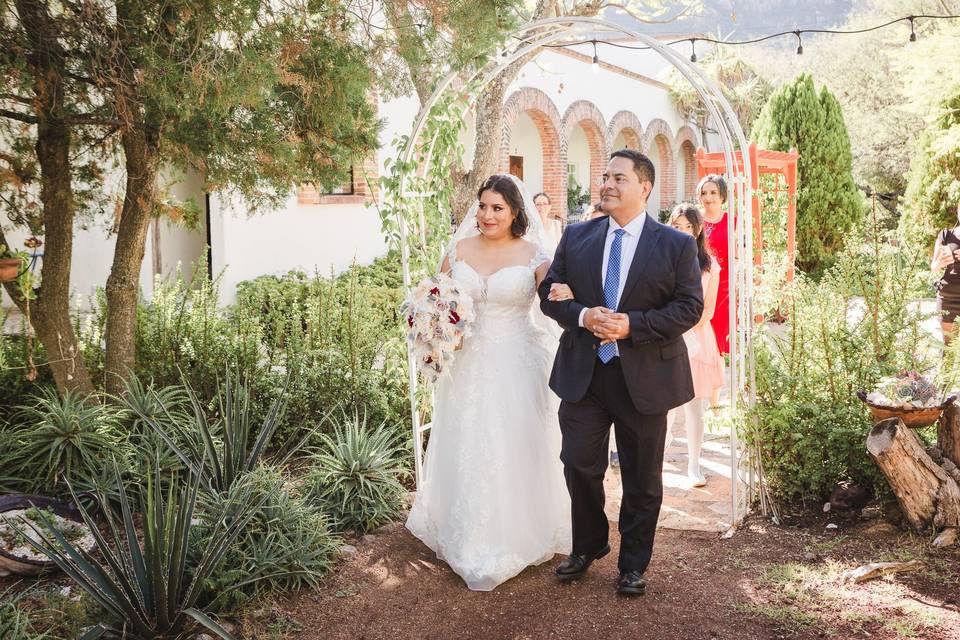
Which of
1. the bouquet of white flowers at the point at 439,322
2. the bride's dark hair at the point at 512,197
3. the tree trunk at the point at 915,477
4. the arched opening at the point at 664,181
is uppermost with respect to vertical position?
the arched opening at the point at 664,181

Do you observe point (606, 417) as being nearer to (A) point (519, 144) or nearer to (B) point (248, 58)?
(B) point (248, 58)

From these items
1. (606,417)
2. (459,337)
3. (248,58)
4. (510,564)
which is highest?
(248,58)

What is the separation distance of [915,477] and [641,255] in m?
1.94

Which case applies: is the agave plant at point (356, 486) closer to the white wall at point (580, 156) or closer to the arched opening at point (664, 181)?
the white wall at point (580, 156)

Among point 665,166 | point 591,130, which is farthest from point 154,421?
point 665,166

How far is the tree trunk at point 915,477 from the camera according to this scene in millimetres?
4348

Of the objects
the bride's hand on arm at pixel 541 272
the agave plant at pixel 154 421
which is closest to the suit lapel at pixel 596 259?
the bride's hand on arm at pixel 541 272

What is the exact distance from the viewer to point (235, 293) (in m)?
10.6

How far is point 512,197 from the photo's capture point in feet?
14.7

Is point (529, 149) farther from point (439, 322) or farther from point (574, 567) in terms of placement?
point (574, 567)

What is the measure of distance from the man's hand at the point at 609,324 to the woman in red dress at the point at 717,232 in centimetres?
264

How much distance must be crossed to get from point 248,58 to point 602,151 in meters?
18.7

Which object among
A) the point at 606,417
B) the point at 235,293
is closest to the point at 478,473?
the point at 606,417

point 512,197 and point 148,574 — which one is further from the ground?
point 512,197
